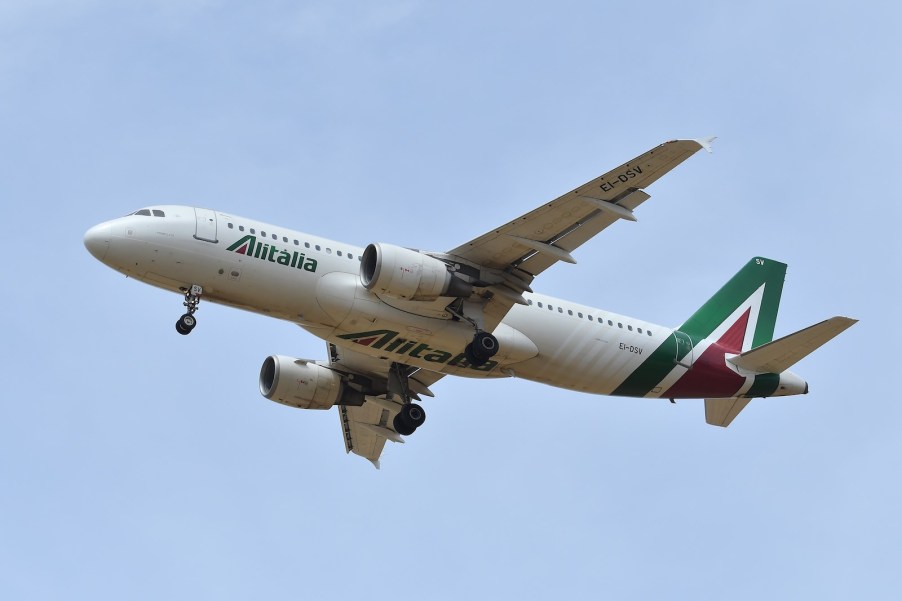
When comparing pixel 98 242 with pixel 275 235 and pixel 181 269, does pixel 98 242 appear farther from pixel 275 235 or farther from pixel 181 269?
pixel 275 235

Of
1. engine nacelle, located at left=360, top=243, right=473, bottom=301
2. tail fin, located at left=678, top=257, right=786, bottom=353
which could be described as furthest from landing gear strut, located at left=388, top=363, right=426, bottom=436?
tail fin, located at left=678, top=257, right=786, bottom=353

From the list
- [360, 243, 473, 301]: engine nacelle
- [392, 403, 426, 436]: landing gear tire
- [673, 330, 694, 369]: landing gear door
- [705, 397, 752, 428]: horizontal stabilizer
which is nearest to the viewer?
[360, 243, 473, 301]: engine nacelle

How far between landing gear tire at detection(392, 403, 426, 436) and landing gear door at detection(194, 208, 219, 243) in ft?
28.8

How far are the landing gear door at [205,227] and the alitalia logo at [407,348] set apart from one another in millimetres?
4673

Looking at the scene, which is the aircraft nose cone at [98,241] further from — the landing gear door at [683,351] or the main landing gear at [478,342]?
the landing gear door at [683,351]

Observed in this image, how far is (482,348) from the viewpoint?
39.2 metres

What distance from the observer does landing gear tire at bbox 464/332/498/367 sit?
39.2 meters

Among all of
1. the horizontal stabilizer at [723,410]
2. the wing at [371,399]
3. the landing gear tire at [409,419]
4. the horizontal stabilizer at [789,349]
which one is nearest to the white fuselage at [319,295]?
the landing gear tire at [409,419]

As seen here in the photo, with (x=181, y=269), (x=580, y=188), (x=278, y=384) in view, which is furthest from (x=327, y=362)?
(x=580, y=188)

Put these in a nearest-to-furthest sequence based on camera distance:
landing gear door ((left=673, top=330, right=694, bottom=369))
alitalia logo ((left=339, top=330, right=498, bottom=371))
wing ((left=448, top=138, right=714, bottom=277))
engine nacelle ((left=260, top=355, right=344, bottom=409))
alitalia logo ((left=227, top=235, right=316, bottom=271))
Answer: wing ((left=448, top=138, right=714, bottom=277)), alitalia logo ((left=227, top=235, right=316, bottom=271)), alitalia logo ((left=339, top=330, right=498, bottom=371)), landing gear door ((left=673, top=330, right=694, bottom=369)), engine nacelle ((left=260, top=355, right=344, bottom=409))

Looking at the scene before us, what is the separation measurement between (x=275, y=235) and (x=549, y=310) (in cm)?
856

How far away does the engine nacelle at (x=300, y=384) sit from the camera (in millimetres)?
44594

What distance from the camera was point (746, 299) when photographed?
47.0 metres

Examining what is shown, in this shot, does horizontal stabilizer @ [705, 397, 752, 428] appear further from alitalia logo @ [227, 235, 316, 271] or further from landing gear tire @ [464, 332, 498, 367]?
alitalia logo @ [227, 235, 316, 271]
